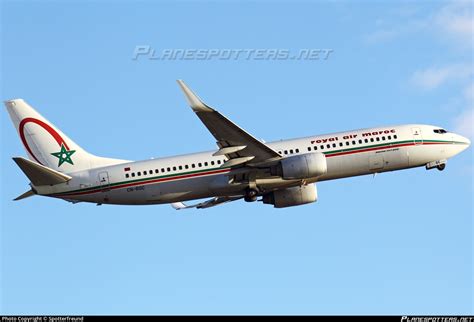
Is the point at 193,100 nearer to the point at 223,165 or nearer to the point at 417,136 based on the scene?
the point at 223,165

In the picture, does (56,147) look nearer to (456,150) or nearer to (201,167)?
(201,167)

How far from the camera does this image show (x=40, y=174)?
198 ft

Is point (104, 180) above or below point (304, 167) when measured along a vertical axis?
above

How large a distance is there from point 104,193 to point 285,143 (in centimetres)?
1313

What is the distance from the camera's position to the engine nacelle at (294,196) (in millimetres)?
65062

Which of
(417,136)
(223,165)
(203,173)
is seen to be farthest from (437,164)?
(203,173)

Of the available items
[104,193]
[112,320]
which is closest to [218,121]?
[104,193]

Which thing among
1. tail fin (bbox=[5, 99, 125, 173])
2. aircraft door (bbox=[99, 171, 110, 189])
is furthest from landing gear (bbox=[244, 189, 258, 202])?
aircraft door (bbox=[99, 171, 110, 189])

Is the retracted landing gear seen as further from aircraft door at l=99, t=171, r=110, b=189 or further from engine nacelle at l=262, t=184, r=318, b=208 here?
aircraft door at l=99, t=171, r=110, b=189

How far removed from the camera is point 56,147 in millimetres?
64125

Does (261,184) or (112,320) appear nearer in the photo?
(112,320)

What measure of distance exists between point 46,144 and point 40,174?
434 cm

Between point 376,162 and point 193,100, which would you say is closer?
point 193,100

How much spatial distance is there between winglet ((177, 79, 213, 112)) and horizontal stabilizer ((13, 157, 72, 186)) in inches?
467
